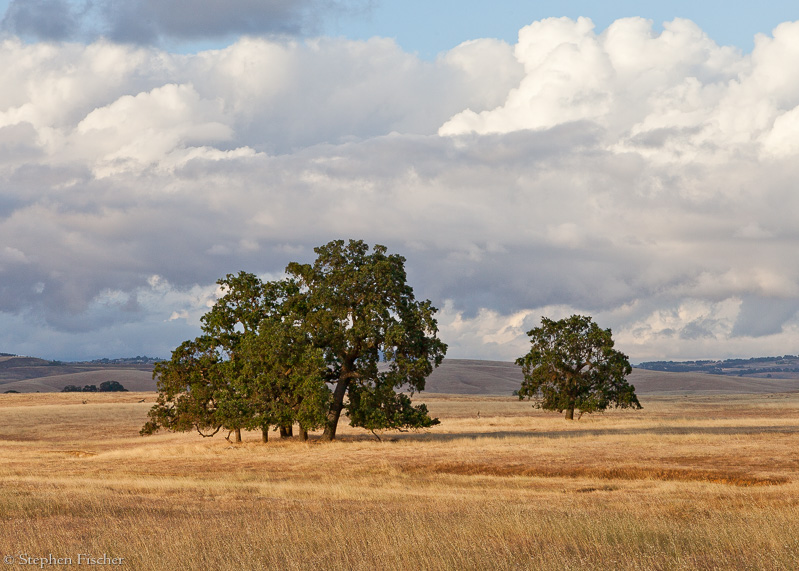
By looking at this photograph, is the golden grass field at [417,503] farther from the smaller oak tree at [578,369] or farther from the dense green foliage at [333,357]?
the smaller oak tree at [578,369]

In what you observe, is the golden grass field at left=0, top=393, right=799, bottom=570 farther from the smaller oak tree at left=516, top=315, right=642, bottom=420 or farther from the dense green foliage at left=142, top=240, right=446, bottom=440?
the smaller oak tree at left=516, top=315, right=642, bottom=420

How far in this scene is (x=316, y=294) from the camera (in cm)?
4762

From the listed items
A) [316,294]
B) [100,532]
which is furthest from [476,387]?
[100,532]

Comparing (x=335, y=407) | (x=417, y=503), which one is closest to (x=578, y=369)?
(x=335, y=407)

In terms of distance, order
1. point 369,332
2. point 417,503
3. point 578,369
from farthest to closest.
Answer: point 578,369
point 369,332
point 417,503

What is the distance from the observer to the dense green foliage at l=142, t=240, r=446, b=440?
45.9 m

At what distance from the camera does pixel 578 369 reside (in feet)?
219

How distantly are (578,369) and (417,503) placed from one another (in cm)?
4751

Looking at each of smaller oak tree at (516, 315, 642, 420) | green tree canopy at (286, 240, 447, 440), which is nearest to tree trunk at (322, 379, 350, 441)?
green tree canopy at (286, 240, 447, 440)

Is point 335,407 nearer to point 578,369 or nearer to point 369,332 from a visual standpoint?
point 369,332

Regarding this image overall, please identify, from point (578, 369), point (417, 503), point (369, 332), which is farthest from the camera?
point (578, 369)

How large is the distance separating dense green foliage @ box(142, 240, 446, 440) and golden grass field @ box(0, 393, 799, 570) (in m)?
1.98

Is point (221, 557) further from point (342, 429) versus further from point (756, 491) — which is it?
point (342, 429)

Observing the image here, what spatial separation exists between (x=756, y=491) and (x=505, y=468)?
11.0 meters
